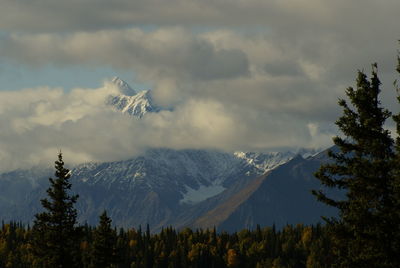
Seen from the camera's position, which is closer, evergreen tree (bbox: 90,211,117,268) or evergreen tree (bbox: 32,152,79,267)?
evergreen tree (bbox: 32,152,79,267)

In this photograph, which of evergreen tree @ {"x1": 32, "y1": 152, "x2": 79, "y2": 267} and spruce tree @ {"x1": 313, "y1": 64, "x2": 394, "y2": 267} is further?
evergreen tree @ {"x1": 32, "y1": 152, "x2": 79, "y2": 267}

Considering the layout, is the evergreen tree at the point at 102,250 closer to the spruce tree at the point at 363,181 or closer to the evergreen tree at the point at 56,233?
the evergreen tree at the point at 56,233

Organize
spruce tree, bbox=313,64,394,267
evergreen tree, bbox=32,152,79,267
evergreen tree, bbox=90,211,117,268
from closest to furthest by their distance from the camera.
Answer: spruce tree, bbox=313,64,394,267 < evergreen tree, bbox=32,152,79,267 < evergreen tree, bbox=90,211,117,268

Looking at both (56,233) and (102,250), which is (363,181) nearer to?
(56,233)

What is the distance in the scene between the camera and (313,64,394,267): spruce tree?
4103 centimetres

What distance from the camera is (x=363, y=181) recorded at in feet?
138

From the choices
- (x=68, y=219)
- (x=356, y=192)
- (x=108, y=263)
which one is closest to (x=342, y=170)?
(x=356, y=192)

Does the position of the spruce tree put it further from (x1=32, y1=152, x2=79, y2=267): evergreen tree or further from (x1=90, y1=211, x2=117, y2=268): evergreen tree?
(x1=90, y1=211, x2=117, y2=268): evergreen tree

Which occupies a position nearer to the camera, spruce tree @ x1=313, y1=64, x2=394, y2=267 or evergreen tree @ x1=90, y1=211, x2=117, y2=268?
spruce tree @ x1=313, y1=64, x2=394, y2=267

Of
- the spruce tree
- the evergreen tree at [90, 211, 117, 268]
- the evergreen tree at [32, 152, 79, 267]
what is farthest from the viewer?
the evergreen tree at [90, 211, 117, 268]

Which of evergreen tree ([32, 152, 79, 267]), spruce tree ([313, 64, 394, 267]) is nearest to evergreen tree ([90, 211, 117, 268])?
evergreen tree ([32, 152, 79, 267])

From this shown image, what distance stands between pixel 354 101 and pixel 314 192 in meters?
5.15

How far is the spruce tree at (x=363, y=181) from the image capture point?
41.0m

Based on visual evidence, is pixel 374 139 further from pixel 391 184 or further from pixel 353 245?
pixel 353 245
